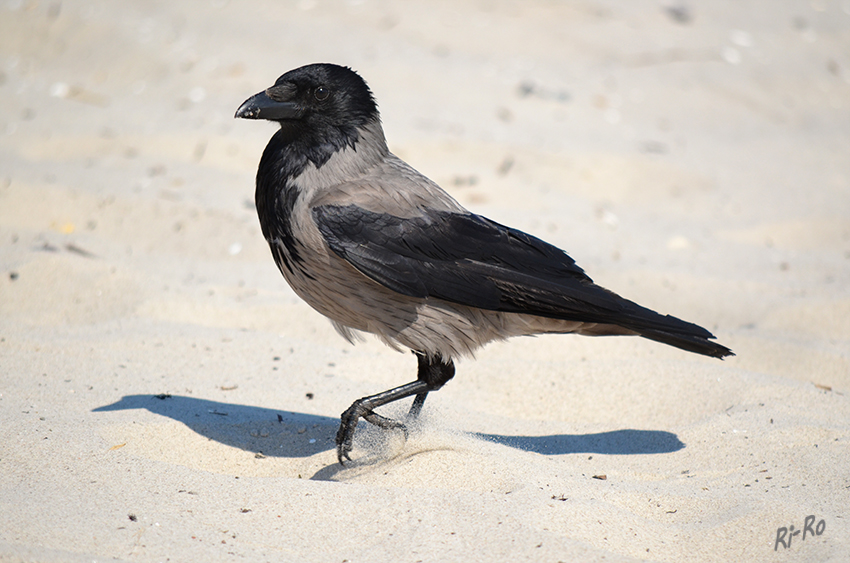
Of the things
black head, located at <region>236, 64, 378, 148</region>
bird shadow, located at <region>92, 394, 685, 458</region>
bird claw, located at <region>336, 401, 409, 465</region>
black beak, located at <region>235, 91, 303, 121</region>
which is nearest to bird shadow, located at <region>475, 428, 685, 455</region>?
bird shadow, located at <region>92, 394, 685, 458</region>

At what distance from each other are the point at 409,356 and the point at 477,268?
148 cm

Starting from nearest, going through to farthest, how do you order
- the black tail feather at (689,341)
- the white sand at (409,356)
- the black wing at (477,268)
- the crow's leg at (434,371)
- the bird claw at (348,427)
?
1. the white sand at (409,356)
2. the black wing at (477,268)
3. the bird claw at (348,427)
4. the black tail feather at (689,341)
5. the crow's leg at (434,371)

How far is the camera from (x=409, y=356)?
15.9ft

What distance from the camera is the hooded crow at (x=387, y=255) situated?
3.41m

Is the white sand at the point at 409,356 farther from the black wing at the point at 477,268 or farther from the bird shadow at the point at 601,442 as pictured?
the black wing at the point at 477,268

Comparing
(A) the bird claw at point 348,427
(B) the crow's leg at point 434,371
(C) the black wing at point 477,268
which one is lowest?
(A) the bird claw at point 348,427

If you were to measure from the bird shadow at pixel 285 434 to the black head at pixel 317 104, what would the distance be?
4.44 feet

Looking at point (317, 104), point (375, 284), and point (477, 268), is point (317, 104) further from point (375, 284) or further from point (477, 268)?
Answer: point (477, 268)

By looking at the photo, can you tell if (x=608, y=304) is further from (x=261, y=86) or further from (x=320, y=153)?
(x=261, y=86)

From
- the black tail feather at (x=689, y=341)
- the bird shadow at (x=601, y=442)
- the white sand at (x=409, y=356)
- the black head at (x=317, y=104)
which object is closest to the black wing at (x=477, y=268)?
the black tail feather at (x=689, y=341)

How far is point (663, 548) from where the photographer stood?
282cm

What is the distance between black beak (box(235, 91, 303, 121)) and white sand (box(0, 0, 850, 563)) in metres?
1.44

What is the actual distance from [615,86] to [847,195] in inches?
122

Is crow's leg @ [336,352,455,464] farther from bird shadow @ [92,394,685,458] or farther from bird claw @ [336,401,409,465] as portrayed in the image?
bird shadow @ [92,394,685,458]
